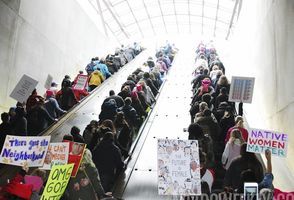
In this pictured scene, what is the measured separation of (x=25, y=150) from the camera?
6312 mm

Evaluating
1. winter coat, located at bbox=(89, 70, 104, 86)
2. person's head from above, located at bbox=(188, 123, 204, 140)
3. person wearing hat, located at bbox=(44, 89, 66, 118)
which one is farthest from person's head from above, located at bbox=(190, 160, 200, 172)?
winter coat, located at bbox=(89, 70, 104, 86)

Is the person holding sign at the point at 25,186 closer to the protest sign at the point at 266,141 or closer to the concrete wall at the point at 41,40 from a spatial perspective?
the protest sign at the point at 266,141

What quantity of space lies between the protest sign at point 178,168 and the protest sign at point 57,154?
1281 mm

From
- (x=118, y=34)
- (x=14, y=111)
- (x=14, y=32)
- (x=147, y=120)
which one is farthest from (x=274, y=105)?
(x=118, y=34)

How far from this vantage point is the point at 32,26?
666 inches

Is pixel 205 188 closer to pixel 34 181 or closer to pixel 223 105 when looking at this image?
pixel 34 181

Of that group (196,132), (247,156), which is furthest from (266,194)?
(196,132)

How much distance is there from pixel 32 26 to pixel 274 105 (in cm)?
961

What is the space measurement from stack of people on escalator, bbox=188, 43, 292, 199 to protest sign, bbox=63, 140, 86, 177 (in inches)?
66.1

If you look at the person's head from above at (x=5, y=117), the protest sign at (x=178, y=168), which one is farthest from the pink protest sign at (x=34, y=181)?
the person's head from above at (x=5, y=117)

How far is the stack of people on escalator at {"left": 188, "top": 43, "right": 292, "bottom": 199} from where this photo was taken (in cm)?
610

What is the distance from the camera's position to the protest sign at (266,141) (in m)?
5.95

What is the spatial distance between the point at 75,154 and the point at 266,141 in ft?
8.50

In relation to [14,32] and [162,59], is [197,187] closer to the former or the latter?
[14,32]
